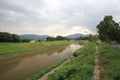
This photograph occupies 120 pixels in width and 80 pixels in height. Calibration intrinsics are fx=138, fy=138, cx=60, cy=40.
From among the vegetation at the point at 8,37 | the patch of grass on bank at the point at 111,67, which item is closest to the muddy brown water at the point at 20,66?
the patch of grass on bank at the point at 111,67

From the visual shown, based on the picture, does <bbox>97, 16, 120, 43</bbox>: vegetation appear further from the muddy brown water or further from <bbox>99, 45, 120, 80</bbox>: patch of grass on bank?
<bbox>99, 45, 120, 80</bbox>: patch of grass on bank

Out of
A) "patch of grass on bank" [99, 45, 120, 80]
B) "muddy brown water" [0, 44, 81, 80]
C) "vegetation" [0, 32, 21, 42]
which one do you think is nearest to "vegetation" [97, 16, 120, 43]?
"muddy brown water" [0, 44, 81, 80]

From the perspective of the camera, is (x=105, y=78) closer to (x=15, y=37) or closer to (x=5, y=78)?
(x=5, y=78)

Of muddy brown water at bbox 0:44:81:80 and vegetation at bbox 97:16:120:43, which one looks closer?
muddy brown water at bbox 0:44:81:80

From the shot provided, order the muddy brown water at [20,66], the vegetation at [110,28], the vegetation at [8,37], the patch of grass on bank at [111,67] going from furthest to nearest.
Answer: the vegetation at [8,37] → the vegetation at [110,28] → the muddy brown water at [20,66] → the patch of grass on bank at [111,67]

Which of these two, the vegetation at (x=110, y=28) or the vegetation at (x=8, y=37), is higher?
the vegetation at (x=110, y=28)

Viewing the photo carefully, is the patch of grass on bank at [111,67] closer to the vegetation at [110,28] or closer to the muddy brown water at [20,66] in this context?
the muddy brown water at [20,66]

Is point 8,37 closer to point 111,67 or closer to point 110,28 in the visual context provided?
point 110,28

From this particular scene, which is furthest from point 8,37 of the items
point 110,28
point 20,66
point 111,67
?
point 111,67

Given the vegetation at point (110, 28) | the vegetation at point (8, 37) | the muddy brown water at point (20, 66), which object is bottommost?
the muddy brown water at point (20, 66)

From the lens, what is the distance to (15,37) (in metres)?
78.2

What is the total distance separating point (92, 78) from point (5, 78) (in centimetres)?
1329

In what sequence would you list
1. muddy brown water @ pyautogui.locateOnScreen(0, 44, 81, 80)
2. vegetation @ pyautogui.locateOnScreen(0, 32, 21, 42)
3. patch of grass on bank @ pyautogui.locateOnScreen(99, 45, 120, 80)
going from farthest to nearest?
vegetation @ pyautogui.locateOnScreen(0, 32, 21, 42) → muddy brown water @ pyautogui.locateOnScreen(0, 44, 81, 80) → patch of grass on bank @ pyautogui.locateOnScreen(99, 45, 120, 80)

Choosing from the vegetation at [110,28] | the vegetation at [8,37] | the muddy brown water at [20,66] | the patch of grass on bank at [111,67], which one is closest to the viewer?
the patch of grass on bank at [111,67]
